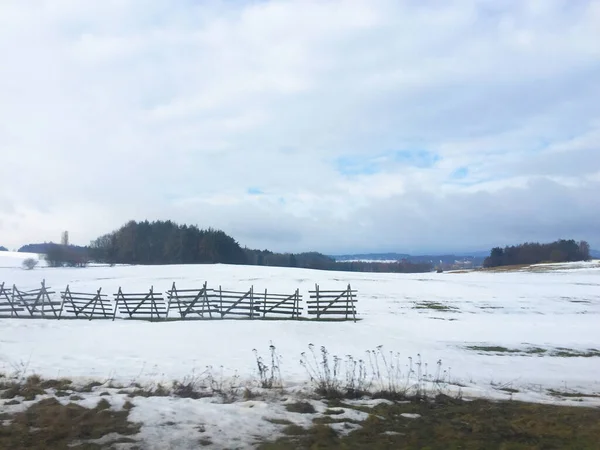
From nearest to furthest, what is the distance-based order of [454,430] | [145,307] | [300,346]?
[454,430] → [300,346] → [145,307]

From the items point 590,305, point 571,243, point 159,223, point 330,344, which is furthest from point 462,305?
point 571,243

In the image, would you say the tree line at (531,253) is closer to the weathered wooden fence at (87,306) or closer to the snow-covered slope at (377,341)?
the snow-covered slope at (377,341)

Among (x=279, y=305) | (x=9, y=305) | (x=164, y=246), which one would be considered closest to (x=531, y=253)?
(x=164, y=246)

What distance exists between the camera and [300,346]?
19.7 metres

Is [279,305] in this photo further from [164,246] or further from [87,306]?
[164,246]

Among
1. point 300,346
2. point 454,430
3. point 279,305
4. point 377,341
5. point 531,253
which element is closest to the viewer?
point 454,430

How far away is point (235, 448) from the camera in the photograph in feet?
20.9

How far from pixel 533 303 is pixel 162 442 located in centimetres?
3984

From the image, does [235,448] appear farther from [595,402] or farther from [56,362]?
[56,362]

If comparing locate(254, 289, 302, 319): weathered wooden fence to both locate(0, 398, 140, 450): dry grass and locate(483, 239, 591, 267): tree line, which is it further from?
locate(483, 239, 591, 267): tree line

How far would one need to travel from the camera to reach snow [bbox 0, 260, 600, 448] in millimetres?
8242

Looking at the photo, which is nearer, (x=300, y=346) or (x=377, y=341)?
(x=300, y=346)

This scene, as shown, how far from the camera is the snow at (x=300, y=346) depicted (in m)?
8.24

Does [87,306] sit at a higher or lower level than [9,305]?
lower
